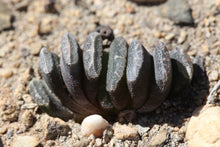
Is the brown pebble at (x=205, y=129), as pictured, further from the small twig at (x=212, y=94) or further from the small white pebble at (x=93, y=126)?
the small white pebble at (x=93, y=126)

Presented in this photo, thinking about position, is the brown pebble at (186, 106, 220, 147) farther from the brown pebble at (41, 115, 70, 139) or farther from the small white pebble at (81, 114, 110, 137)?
the brown pebble at (41, 115, 70, 139)

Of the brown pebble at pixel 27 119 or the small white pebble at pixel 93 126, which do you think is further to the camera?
the brown pebble at pixel 27 119

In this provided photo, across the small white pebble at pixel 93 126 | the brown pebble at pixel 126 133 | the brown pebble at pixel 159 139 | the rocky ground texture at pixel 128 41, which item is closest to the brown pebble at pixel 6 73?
the rocky ground texture at pixel 128 41

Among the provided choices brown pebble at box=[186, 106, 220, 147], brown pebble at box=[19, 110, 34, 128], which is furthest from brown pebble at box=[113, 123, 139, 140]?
brown pebble at box=[19, 110, 34, 128]

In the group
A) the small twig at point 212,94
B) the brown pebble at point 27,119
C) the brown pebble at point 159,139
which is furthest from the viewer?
the brown pebble at point 27,119

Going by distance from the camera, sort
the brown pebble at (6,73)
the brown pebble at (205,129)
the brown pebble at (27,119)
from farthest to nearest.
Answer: the brown pebble at (6,73) < the brown pebble at (27,119) < the brown pebble at (205,129)

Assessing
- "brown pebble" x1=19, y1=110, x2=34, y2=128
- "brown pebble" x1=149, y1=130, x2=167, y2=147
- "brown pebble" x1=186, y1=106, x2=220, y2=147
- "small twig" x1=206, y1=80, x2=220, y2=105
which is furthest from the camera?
"brown pebble" x1=19, y1=110, x2=34, y2=128
